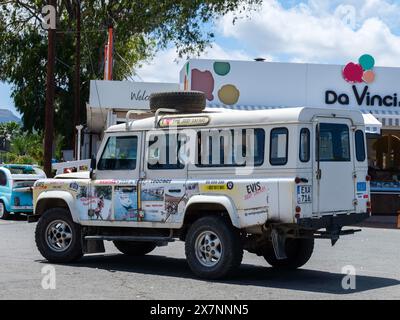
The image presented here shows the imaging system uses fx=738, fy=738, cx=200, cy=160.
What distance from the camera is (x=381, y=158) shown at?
24766 mm

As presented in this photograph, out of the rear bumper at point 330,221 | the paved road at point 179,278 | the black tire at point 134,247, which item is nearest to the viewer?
the paved road at point 179,278

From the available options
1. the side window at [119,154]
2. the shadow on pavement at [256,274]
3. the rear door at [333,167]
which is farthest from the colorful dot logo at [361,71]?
the side window at [119,154]

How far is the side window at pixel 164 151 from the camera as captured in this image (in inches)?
416

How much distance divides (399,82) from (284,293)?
16.6 meters

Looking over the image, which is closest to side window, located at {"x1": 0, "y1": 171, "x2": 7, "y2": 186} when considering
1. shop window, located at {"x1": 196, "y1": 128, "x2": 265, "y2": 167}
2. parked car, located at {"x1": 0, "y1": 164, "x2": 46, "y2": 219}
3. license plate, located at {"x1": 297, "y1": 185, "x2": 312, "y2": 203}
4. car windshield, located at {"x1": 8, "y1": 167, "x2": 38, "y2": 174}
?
parked car, located at {"x1": 0, "y1": 164, "x2": 46, "y2": 219}

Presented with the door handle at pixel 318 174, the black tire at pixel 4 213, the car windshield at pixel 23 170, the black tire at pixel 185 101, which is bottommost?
the black tire at pixel 4 213

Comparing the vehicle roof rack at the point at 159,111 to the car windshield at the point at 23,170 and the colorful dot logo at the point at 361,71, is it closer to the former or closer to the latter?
the car windshield at the point at 23,170

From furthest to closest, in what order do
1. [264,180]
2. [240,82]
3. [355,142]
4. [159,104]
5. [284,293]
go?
[240,82], [159,104], [355,142], [264,180], [284,293]

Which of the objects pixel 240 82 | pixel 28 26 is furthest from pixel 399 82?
pixel 28 26

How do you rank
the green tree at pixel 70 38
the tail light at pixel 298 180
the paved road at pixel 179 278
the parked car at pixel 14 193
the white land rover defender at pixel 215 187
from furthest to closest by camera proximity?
the green tree at pixel 70 38 < the parked car at pixel 14 193 < the white land rover defender at pixel 215 187 < the tail light at pixel 298 180 < the paved road at pixel 179 278

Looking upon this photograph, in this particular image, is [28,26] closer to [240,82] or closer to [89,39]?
[89,39]

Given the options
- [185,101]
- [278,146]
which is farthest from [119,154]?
[278,146]

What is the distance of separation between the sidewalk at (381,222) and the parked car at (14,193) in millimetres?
9841

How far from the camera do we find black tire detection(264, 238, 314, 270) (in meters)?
11.1
